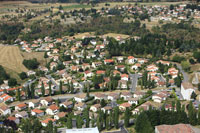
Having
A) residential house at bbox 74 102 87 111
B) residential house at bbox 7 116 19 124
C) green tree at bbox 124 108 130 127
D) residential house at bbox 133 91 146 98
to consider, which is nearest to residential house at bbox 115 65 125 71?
residential house at bbox 133 91 146 98

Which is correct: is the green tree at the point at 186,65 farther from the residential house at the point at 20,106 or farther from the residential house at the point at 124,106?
the residential house at the point at 20,106

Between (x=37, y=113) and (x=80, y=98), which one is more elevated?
(x=80, y=98)

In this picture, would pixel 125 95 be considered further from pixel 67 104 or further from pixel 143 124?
pixel 143 124

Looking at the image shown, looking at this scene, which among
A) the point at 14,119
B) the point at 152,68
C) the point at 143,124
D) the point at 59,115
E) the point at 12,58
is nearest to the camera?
the point at 143,124

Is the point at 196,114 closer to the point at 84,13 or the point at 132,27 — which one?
the point at 132,27

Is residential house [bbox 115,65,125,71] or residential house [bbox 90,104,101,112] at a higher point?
residential house [bbox 115,65,125,71]

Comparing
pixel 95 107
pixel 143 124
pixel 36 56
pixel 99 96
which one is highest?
pixel 143 124

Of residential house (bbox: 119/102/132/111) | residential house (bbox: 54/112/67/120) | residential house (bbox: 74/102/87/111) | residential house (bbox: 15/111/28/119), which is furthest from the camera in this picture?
residential house (bbox: 74/102/87/111)

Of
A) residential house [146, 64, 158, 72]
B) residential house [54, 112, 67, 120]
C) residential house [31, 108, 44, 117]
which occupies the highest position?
residential house [146, 64, 158, 72]

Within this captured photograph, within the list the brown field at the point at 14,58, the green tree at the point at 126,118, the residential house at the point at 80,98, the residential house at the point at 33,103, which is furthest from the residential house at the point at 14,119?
the brown field at the point at 14,58

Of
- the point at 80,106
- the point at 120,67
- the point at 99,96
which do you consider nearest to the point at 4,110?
the point at 80,106

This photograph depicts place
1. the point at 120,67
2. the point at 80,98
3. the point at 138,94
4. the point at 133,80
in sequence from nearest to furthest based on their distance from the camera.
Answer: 1. the point at 80,98
2. the point at 138,94
3. the point at 133,80
4. the point at 120,67

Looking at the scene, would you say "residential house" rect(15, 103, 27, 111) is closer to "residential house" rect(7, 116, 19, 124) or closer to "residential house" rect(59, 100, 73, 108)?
"residential house" rect(7, 116, 19, 124)
